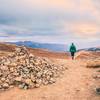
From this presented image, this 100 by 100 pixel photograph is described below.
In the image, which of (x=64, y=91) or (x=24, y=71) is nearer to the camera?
(x=64, y=91)

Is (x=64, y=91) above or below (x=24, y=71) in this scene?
below

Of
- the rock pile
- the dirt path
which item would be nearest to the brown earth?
the dirt path

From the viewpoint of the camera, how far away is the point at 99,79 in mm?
25328

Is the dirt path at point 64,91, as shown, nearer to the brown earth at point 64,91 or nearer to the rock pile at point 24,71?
the brown earth at point 64,91

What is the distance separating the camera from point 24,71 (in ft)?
84.7

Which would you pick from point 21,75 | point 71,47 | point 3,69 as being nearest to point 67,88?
point 21,75

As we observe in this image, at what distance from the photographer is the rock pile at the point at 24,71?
963 inches

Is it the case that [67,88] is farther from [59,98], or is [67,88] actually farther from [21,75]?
[21,75]

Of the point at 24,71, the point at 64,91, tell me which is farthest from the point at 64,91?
the point at 24,71

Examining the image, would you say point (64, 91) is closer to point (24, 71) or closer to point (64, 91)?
point (64, 91)

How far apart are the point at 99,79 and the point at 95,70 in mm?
3518

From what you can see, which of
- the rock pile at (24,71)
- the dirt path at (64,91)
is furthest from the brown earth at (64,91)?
the rock pile at (24,71)

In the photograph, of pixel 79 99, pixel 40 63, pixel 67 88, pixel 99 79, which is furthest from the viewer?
pixel 40 63

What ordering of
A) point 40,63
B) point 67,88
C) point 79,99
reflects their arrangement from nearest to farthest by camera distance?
point 79,99 → point 67,88 → point 40,63
